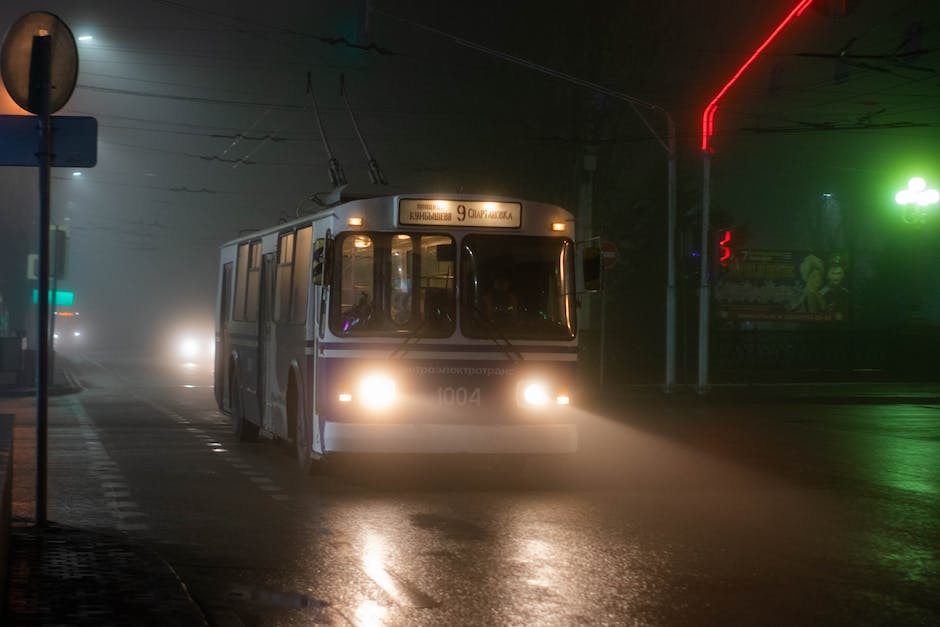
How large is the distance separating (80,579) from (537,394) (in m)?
6.94

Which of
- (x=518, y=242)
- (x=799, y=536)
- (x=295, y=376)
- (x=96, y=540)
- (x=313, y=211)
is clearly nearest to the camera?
(x=96, y=540)

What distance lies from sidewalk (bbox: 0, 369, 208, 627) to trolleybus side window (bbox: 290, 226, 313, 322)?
5.27 metres

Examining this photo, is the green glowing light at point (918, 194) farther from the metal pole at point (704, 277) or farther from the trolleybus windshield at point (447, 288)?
the trolleybus windshield at point (447, 288)

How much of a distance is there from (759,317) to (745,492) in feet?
107

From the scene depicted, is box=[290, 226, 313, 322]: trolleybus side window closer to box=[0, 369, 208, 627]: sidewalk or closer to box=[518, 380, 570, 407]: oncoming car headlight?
box=[518, 380, 570, 407]: oncoming car headlight

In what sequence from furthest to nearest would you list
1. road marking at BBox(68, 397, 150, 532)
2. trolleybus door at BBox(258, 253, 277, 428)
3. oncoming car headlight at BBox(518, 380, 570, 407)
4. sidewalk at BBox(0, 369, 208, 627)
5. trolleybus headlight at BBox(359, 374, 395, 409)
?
trolleybus door at BBox(258, 253, 277, 428)
oncoming car headlight at BBox(518, 380, 570, 407)
trolleybus headlight at BBox(359, 374, 395, 409)
road marking at BBox(68, 397, 150, 532)
sidewalk at BBox(0, 369, 208, 627)

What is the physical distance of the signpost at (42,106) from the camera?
9875mm

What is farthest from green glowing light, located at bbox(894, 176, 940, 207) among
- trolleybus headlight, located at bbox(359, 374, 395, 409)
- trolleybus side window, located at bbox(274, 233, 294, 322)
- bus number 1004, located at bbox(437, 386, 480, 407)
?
trolleybus headlight, located at bbox(359, 374, 395, 409)

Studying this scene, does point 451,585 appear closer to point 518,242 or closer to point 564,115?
point 518,242

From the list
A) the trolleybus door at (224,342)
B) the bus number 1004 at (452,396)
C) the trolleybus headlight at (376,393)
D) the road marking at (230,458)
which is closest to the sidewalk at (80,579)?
the road marking at (230,458)

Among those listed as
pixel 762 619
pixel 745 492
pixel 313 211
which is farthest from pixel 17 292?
pixel 762 619

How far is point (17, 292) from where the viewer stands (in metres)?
71.0

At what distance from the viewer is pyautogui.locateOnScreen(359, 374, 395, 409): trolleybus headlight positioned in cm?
1432

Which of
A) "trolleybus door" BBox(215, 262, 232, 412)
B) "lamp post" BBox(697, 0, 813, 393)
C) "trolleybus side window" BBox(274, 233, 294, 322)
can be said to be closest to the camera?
"trolleybus side window" BBox(274, 233, 294, 322)
